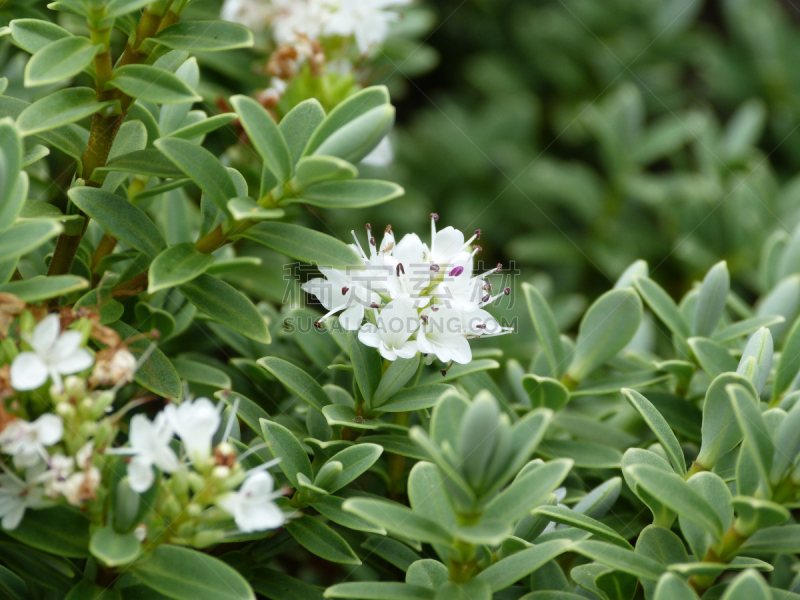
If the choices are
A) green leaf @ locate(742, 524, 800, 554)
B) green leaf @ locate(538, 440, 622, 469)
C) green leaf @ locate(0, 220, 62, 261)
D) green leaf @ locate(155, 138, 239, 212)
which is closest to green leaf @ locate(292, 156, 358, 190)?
green leaf @ locate(155, 138, 239, 212)

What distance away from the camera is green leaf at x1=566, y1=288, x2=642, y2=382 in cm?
142

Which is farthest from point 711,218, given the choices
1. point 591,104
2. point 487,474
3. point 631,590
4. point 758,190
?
point 487,474

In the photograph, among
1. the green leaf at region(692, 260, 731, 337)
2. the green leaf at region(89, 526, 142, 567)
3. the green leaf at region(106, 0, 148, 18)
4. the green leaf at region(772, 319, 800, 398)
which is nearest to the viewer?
the green leaf at region(89, 526, 142, 567)

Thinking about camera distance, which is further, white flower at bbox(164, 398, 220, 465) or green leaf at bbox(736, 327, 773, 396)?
green leaf at bbox(736, 327, 773, 396)

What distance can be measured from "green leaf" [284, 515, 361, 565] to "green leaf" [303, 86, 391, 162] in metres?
0.60

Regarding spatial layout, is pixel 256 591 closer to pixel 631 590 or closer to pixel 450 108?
pixel 631 590

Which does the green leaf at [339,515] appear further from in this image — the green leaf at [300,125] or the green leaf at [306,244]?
the green leaf at [300,125]

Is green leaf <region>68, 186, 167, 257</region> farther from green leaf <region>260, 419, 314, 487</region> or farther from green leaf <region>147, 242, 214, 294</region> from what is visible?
green leaf <region>260, 419, 314, 487</region>

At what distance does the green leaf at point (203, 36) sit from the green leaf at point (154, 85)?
7 centimetres

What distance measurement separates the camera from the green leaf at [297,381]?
1.23 meters

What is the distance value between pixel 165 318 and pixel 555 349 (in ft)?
2.55

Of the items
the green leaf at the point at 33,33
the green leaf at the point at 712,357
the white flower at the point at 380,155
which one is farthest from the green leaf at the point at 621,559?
the white flower at the point at 380,155

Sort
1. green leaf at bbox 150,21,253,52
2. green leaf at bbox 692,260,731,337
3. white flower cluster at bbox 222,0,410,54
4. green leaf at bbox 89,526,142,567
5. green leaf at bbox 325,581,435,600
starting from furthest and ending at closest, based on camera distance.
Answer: white flower cluster at bbox 222,0,410,54 < green leaf at bbox 692,260,731,337 < green leaf at bbox 150,21,253,52 < green leaf at bbox 325,581,435,600 < green leaf at bbox 89,526,142,567

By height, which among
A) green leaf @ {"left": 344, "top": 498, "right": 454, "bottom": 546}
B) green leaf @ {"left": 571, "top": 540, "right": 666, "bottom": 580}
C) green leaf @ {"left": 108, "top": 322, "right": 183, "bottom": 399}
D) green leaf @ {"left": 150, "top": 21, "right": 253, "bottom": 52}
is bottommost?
green leaf @ {"left": 108, "top": 322, "right": 183, "bottom": 399}
